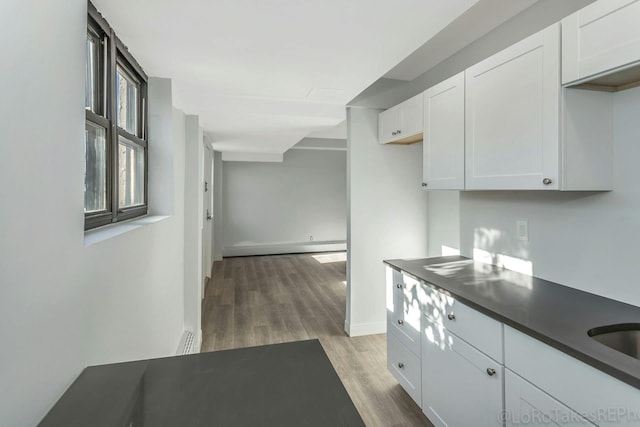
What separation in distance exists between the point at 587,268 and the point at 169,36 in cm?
241

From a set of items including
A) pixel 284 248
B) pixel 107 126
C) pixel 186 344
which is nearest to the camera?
pixel 107 126

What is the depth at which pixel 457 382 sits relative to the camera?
168 centimetres

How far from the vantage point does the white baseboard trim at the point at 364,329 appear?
3266mm

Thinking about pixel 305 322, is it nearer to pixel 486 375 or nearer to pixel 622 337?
pixel 486 375

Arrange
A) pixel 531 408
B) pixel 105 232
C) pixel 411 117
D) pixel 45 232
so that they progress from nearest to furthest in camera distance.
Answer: pixel 45 232 < pixel 531 408 < pixel 105 232 < pixel 411 117

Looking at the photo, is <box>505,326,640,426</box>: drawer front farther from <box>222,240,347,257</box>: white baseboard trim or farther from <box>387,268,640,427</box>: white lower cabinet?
<box>222,240,347,257</box>: white baseboard trim

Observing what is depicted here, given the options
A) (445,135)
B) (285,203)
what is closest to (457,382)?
(445,135)

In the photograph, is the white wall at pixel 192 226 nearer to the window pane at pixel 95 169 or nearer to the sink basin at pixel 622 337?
the window pane at pixel 95 169

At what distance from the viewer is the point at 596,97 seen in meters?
1.49

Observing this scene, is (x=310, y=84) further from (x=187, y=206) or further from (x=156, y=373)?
(x=156, y=373)

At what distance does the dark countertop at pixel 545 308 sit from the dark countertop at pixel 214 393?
2.67 ft

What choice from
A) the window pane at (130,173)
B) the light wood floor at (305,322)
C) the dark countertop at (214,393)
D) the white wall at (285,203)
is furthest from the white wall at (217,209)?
the dark countertop at (214,393)

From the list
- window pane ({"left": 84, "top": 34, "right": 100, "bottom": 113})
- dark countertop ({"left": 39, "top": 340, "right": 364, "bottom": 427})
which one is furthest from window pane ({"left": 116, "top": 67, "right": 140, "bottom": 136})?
dark countertop ({"left": 39, "top": 340, "right": 364, "bottom": 427})

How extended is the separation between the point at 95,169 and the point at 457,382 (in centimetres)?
204
